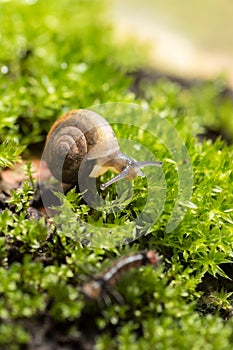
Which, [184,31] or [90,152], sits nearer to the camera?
[90,152]

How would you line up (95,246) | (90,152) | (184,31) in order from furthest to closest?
(184,31) → (90,152) → (95,246)

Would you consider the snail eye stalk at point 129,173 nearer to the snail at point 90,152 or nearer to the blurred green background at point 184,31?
the snail at point 90,152

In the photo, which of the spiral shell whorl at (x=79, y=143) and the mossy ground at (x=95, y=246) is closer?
the mossy ground at (x=95, y=246)

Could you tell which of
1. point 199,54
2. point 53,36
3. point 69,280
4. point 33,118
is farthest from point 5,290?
point 199,54

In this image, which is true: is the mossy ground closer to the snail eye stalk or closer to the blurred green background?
the snail eye stalk

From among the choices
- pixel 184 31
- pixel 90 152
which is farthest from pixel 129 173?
pixel 184 31

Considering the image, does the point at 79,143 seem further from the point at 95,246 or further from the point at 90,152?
the point at 95,246

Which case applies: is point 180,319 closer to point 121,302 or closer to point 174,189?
point 121,302

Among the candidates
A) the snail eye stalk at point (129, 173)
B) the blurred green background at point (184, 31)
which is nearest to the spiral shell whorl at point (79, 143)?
the snail eye stalk at point (129, 173)
